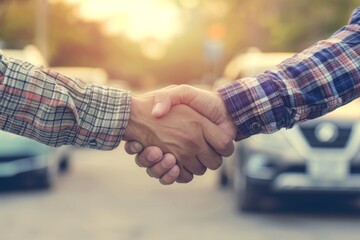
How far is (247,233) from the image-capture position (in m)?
8.16

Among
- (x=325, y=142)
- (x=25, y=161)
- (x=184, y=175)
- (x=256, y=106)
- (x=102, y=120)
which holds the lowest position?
(x=25, y=161)

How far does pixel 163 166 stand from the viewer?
3.76m

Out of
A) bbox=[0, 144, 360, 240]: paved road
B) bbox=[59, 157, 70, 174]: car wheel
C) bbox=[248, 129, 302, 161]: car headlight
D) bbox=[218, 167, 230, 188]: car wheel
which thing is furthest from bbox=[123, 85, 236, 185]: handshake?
bbox=[59, 157, 70, 174]: car wheel

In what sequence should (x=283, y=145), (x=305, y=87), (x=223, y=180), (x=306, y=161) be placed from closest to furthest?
(x=305, y=87)
(x=306, y=161)
(x=283, y=145)
(x=223, y=180)

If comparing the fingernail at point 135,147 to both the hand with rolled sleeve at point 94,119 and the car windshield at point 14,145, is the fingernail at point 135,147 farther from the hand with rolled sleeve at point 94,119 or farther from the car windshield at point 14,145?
the car windshield at point 14,145

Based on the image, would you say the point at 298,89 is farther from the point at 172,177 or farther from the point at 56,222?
the point at 56,222

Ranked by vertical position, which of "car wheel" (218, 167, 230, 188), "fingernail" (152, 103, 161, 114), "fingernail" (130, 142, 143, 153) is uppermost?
"fingernail" (152, 103, 161, 114)

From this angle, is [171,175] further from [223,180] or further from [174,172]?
[223,180]

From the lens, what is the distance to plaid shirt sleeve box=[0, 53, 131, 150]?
11.0 ft

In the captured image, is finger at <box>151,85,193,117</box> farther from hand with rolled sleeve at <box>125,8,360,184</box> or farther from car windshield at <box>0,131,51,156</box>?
car windshield at <box>0,131,51,156</box>

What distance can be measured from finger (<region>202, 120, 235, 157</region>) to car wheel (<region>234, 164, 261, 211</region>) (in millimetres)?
5466

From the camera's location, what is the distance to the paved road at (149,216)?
8.11 meters

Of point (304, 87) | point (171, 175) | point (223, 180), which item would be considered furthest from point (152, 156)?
point (223, 180)

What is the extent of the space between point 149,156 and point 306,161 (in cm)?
546
